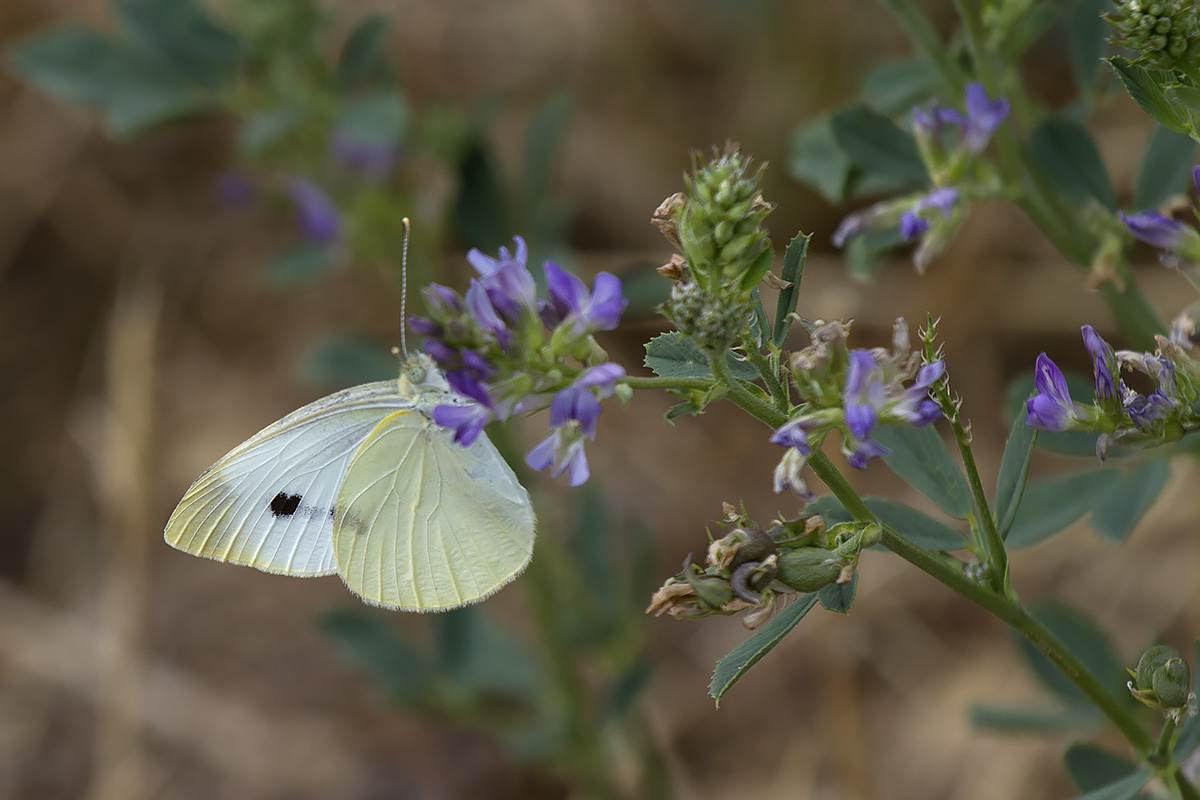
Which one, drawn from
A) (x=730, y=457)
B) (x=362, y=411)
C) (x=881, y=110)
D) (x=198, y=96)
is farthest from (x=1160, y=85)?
(x=730, y=457)

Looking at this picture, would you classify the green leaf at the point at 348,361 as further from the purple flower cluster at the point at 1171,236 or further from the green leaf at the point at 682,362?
the purple flower cluster at the point at 1171,236

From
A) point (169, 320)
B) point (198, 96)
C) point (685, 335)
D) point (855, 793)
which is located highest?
point (198, 96)

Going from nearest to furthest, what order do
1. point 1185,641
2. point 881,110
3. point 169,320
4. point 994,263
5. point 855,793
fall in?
1. point 881,110
2. point 855,793
3. point 1185,641
4. point 994,263
5. point 169,320

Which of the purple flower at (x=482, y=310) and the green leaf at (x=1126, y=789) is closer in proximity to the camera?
the purple flower at (x=482, y=310)

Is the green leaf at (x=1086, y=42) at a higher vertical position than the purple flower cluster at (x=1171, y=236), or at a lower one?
higher

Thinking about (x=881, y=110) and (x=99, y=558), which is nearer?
(x=881, y=110)

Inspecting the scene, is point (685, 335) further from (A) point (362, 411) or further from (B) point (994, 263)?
(B) point (994, 263)

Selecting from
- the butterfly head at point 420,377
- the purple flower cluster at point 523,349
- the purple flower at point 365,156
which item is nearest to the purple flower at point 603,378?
the purple flower cluster at point 523,349
